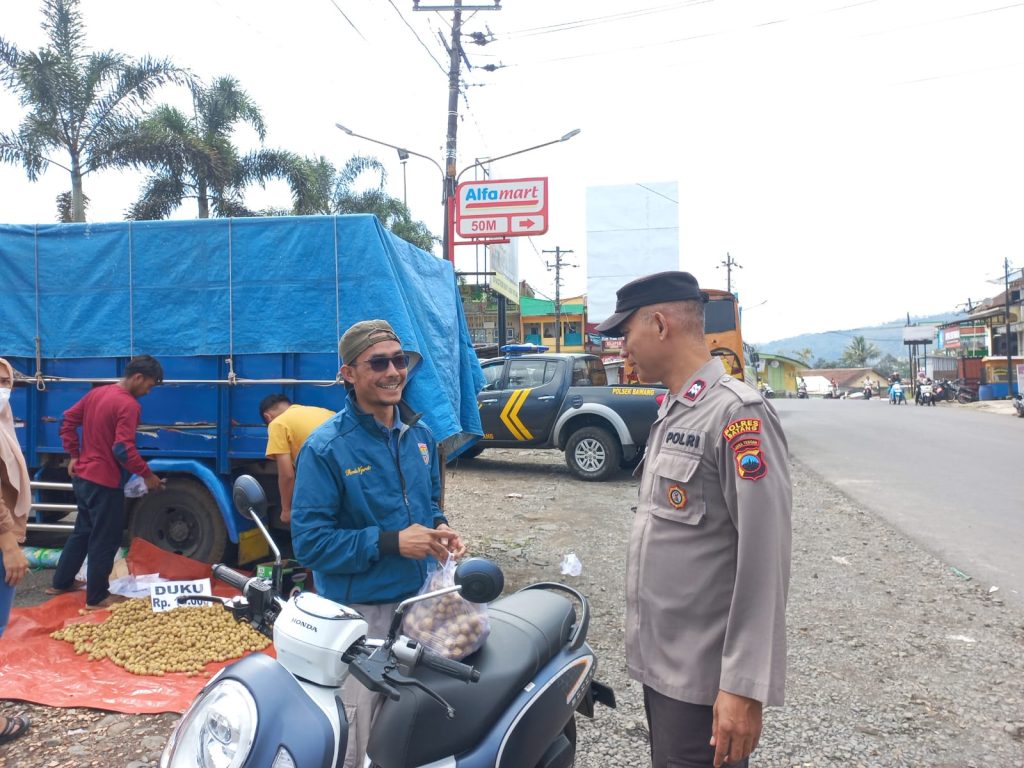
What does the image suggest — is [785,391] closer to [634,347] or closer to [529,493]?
[529,493]

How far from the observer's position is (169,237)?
5.35 meters

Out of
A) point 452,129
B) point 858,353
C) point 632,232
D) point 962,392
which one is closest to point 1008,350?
point 962,392

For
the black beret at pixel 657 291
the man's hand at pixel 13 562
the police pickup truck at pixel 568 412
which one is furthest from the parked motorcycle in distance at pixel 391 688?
the police pickup truck at pixel 568 412

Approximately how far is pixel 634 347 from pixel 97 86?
62.7 feet

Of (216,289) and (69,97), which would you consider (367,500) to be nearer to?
(216,289)

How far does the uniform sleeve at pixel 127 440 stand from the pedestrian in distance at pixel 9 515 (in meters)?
1.39

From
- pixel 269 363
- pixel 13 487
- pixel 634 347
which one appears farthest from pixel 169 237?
pixel 634 347

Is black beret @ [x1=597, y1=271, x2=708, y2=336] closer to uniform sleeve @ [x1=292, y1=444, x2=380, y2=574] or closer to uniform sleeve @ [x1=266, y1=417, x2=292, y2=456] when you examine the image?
uniform sleeve @ [x1=292, y1=444, x2=380, y2=574]

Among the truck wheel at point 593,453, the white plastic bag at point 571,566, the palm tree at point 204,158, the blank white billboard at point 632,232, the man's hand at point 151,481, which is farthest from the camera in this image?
the blank white billboard at point 632,232

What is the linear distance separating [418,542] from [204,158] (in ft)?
62.0

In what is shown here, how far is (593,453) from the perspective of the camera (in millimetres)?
10156

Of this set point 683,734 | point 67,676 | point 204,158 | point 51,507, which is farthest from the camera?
point 204,158

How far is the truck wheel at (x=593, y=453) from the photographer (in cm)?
1003

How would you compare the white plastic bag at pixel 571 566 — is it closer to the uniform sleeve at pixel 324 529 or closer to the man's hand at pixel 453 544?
the man's hand at pixel 453 544
